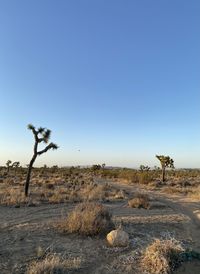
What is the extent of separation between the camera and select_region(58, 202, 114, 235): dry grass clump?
31.9ft

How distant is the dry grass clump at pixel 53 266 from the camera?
20.8 ft

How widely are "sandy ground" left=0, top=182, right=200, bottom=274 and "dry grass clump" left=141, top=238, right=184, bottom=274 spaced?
0.21m

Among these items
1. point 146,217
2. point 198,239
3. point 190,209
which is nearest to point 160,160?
point 190,209

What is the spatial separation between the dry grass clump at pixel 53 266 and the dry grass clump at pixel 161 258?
1468 mm

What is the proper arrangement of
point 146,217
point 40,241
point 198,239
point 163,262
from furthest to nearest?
point 146,217
point 198,239
point 40,241
point 163,262

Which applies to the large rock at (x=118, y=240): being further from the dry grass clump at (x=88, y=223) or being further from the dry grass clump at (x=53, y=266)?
the dry grass clump at (x=53, y=266)

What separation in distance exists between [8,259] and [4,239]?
191 centimetres

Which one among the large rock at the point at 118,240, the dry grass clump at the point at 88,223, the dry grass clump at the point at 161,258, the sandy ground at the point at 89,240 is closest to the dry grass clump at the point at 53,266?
the sandy ground at the point at 89,240

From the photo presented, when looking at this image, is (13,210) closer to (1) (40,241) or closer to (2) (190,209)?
(1) (40,241)

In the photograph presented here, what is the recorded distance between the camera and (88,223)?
978 cm

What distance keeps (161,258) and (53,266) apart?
2.24 m

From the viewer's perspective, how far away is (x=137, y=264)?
7215 mm

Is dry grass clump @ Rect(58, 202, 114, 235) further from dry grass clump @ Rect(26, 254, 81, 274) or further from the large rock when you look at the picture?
dry grass clump @ Rect(26, 254, 81, 274)

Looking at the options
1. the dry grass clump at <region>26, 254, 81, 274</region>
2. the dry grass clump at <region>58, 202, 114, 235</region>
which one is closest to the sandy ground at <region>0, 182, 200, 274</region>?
the dry grass clump at <region>26, 254, 81, 274</region>
